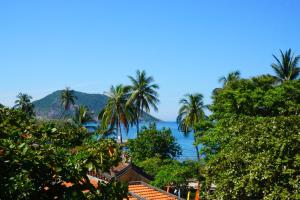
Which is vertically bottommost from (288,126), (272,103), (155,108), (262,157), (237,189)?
(237,189)

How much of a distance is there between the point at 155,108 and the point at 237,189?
113ft

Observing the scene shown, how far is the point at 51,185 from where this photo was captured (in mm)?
3893

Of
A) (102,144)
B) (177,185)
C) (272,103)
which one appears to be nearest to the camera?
(102,144)

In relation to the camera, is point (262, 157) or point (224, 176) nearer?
point (262, 157)

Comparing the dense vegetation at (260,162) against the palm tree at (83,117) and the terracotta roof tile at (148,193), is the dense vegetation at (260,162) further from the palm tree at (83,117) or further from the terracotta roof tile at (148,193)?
the palm tree at (83,117)

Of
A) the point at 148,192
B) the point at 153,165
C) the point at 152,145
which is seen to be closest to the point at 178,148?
the point at 152,145

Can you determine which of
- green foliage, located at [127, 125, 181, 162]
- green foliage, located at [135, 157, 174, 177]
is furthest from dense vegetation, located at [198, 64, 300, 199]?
green foliage, located at [127, 125, 181, 162]

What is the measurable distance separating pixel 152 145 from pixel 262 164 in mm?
24649

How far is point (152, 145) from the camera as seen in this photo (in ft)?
132

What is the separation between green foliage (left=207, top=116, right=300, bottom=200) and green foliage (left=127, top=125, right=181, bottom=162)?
22085mm

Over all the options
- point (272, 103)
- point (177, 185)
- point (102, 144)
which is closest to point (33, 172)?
point (102, 144)

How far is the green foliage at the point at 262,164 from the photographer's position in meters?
15.6

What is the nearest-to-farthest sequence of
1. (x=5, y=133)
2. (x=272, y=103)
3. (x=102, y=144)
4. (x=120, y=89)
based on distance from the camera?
1. (x=5, y=133)
2. (x=102, y=144)
3. (x=272, y=103)
4. (x=120, y=89)

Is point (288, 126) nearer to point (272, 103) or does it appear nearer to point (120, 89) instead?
point (272, 103)
